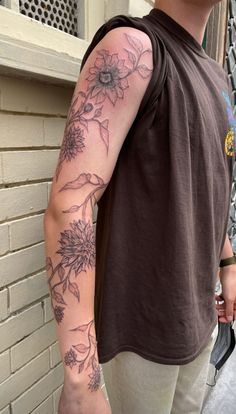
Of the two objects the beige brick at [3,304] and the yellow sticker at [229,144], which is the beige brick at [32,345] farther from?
the yellow sticker at [229,144]

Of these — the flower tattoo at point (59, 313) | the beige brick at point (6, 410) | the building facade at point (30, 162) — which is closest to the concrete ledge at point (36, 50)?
the building facade at point (30, 162)

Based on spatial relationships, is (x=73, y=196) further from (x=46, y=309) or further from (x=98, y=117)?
(x=46, y=309)

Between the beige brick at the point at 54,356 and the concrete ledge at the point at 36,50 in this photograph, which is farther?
the beige brick at the point at 54,356

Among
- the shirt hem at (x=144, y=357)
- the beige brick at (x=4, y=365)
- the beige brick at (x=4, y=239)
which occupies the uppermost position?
the beige brick at (x=4, y=239)

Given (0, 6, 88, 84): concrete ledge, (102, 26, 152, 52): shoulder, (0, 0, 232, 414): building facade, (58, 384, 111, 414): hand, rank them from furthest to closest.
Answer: (0, 0, 232, 414): building facade → (0, 6, 88, 84): concrete ledge → (102, 26, 152, 52): shoulder → (58, 384, 111, 414): hand

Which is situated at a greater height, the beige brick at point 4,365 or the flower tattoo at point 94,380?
the flower tattoo at point 94,380

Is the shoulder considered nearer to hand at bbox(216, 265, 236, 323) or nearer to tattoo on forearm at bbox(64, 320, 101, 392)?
tattoo on forearm at bbox(64, 320, 101, 392)

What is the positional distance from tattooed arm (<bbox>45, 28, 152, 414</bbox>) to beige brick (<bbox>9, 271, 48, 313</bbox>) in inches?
25.6

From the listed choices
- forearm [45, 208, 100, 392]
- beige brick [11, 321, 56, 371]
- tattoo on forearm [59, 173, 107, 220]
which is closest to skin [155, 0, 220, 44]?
tattoo on forearm [59, 173, 107, 220]

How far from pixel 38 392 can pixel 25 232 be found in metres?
0.81

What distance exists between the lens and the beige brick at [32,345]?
1.68m

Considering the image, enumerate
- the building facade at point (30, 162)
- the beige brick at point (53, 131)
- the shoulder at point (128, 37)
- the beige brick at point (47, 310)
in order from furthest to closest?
the beige brick at point (47, 310)
the beige brick at point (53, 131)
the building facade at point (30, 162)
the shoulder at point (128, 37)

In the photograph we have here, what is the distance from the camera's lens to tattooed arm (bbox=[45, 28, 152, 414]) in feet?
3.26

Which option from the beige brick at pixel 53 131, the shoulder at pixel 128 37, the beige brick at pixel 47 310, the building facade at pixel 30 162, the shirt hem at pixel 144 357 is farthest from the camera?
the beige brick at pixel 47 310
